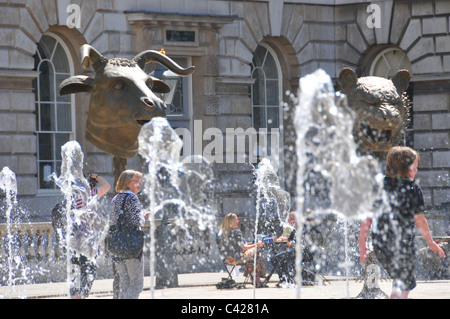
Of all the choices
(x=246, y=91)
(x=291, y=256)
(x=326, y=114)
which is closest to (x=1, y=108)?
(x=246, y=91)

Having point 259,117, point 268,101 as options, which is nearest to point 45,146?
point 259,117

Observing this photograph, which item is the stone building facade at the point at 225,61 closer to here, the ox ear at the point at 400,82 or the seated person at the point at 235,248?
the seated person at the point at 235,248

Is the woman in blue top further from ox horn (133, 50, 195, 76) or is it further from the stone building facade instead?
the stone building facade

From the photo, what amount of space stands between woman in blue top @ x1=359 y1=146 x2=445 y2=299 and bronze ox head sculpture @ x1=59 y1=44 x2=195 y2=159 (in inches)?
118

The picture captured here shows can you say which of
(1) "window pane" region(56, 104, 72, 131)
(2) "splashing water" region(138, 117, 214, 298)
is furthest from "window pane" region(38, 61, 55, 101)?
(2) "splashing water" region(138, 117, 214, 298)

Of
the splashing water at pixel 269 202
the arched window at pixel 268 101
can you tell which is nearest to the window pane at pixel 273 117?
the arched window at pixel 268 101

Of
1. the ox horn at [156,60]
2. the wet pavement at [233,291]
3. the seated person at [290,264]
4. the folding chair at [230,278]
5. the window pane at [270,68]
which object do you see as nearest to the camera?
the ox horn at [156,60]

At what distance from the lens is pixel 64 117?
76.2 feet

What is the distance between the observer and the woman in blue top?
10.0 meters

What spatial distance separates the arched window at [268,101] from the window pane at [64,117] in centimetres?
471

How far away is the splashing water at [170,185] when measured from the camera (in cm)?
1133

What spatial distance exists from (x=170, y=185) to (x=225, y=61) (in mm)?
9280

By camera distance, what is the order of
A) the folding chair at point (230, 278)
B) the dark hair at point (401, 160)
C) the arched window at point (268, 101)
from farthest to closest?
the arched window at point (268, 101) → the folding chair at point (230, 278) → the dark hair at point (401, 160)

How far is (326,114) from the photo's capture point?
10.7m
